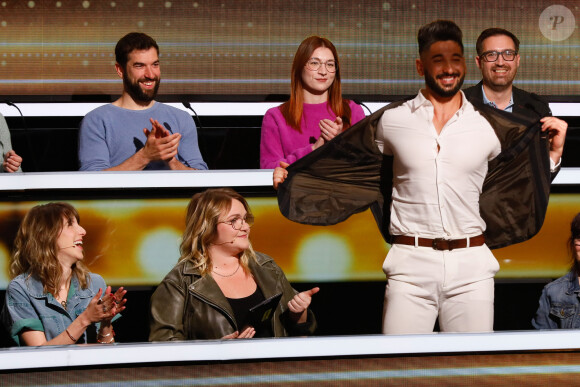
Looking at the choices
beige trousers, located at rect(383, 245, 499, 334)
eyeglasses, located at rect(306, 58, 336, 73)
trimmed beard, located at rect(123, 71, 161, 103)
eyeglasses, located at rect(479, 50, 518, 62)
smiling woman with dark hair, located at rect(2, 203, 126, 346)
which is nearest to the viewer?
beige trousers, located at rect(383, 245, 499, 334)

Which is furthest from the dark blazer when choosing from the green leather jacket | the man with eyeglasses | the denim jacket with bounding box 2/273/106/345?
the denim jacket with bounding box 2/273/106/345

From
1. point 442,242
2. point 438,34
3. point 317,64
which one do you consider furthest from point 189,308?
point 438,34

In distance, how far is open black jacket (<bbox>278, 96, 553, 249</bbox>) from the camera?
288 cm

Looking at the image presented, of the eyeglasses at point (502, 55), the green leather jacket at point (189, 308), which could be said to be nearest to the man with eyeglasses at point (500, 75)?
the eyeglasses at point (502, 55)

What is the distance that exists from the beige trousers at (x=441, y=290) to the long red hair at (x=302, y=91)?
0.81 m

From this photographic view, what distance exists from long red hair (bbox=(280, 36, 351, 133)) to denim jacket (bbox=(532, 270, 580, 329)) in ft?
3.21

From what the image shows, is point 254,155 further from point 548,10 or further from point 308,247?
point 548,10

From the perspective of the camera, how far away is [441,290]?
2.74 meters

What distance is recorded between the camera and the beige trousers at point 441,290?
2.72m

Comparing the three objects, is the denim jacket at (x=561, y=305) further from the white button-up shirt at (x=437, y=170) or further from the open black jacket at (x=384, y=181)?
the white button-up shirt at (x=437, y=170)

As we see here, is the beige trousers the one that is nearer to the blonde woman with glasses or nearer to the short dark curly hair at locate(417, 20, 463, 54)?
the blonde woman with glasses

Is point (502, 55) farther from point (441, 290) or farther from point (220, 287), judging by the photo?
point (220, 287)

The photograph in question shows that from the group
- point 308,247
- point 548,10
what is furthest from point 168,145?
point 548,10

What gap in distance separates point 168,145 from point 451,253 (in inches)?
41.0
